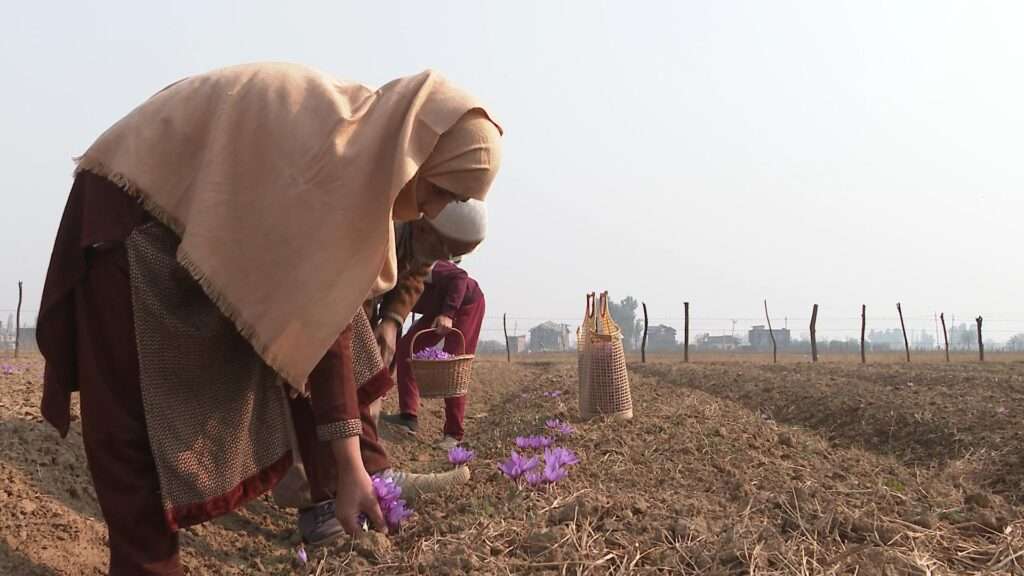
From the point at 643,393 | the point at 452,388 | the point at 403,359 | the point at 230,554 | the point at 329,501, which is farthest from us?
the point at 643,393

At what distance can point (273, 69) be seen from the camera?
1.69m

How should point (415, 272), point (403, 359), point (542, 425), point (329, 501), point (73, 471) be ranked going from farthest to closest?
point (403, 359) → point (542, 425) → point (415, 272) → point (73, 471) → point (329, 501)

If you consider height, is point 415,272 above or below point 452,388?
above

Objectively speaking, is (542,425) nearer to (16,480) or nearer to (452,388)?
(452,388)

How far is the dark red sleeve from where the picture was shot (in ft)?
5.37

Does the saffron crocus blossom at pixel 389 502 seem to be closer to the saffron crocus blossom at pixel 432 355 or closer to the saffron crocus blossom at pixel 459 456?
the saffron crocus blossom at pixel 459 456

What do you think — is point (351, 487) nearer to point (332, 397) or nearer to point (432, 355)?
point (332, 397)

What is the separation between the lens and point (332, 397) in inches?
64.9

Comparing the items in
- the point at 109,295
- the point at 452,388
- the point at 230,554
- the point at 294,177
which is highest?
the point at 294,177

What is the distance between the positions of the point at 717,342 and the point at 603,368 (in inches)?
2778

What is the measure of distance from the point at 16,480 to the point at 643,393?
20.8ft

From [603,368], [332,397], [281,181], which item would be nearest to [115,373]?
[332,397]

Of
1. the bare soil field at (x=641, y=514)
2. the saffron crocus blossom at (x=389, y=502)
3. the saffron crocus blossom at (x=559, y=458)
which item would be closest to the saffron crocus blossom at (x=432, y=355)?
the bare soil field at (x=641, y=514)

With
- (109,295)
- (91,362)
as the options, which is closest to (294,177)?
(109,295)
